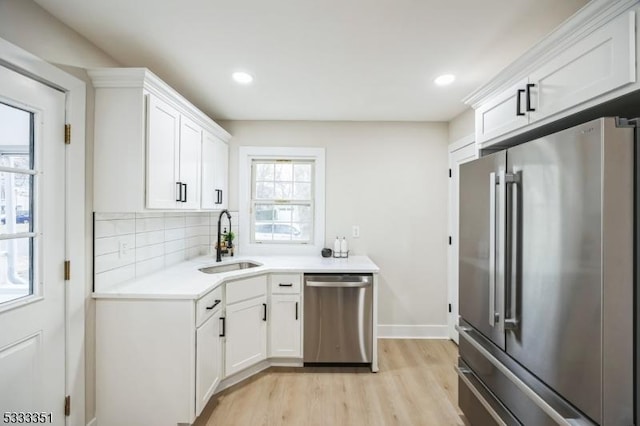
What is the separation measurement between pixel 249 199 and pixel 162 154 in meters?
1.44

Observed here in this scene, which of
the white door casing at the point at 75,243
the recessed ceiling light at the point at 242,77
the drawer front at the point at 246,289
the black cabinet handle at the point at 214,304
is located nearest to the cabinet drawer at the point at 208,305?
the black cabinet handle at the point at 214,304

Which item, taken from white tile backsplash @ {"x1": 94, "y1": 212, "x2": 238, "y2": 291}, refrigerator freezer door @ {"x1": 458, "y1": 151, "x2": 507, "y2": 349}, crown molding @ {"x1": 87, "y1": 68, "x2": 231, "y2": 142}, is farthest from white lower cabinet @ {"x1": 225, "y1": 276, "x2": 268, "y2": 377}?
refrigerator freezer door @ {"x1": 458, "y1": 151, "x2": 507, "y2": 349}

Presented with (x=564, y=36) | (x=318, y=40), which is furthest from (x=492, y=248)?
(x=318, y=40)

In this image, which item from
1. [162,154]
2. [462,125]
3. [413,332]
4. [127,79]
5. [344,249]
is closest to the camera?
[127,79]

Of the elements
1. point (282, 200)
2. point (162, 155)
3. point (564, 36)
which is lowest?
point (282, 200)

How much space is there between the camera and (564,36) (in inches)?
49.2

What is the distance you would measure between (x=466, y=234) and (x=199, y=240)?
2.70 m

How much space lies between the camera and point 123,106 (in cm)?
182

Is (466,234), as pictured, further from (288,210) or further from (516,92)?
(288,210)

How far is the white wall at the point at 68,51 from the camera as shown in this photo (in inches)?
54.9

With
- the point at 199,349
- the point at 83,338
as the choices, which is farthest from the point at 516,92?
the point at 83,338

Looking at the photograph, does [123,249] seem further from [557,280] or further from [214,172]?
[557,280]

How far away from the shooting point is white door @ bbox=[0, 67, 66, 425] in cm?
138

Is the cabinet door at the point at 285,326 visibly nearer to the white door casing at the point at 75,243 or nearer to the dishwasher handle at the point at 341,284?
the dishwasher handle at the point at 341,284
